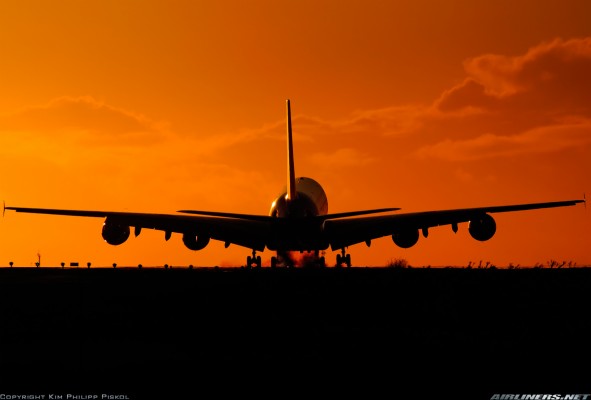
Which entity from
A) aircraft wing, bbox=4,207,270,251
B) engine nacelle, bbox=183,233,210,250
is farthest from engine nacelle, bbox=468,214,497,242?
engine nacelle, bbox=183,233,210,250

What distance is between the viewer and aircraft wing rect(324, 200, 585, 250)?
5556 centimetres

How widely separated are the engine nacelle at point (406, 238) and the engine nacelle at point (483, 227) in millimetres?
4149

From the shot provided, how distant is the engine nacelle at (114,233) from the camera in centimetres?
5325

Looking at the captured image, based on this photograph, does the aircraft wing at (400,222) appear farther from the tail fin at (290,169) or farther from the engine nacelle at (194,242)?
the tail fin at (290,169)

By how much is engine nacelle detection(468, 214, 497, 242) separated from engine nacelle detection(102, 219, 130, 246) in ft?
67.9
